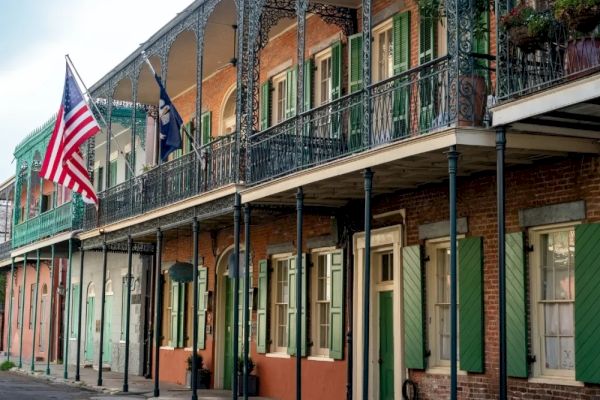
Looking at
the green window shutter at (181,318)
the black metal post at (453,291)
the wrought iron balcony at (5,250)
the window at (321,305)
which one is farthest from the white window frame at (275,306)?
the wrought iron balcony at (5,250)

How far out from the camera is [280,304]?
18609 mm

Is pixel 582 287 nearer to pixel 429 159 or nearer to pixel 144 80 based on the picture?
pixel 429 159

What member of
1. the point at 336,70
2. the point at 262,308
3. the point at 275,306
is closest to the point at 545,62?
the point at 336,70

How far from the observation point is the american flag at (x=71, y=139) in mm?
20047

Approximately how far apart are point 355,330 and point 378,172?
3.71 meters

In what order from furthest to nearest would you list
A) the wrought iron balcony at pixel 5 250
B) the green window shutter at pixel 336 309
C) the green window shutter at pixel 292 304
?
the wrought iron balcony at pixel 5 250
the green window shutter at pixel 292 304
the green window shutter at pixel 336 309

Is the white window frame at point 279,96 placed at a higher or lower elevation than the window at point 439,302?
higher

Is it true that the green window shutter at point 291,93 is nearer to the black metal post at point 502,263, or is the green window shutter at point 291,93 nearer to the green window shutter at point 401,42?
the green window shutter at point 401,42

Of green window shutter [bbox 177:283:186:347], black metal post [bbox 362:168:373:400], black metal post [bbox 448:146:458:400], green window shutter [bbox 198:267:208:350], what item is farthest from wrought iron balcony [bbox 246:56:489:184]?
green window shutter [bbox 177:283:186:347]

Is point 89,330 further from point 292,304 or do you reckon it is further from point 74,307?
point 292,304

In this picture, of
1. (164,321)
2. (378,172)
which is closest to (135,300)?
(164,321)

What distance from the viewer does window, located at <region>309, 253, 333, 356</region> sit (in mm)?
16922

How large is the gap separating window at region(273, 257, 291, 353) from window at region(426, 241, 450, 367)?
4722 millimetres

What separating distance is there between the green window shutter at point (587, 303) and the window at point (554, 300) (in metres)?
0.34
